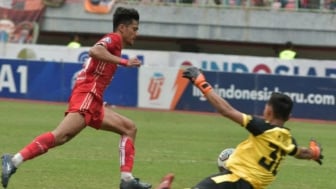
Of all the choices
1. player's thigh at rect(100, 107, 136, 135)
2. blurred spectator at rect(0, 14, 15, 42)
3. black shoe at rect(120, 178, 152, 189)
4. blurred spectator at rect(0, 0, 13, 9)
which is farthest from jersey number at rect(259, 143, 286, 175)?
blurred spectator at rect(0, 0, 13, 9)

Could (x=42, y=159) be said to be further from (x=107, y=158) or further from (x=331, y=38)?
A: (x=331, y=38)

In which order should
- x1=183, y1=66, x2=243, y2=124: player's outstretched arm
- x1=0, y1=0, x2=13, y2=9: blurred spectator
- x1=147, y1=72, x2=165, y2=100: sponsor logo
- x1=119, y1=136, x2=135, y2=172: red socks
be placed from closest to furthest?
1. x1=183, y1=66, x2=243, y2=124: player's outstretched arm
2. x1=119, y1=136, x2=135, y2=172: red socks
3. x1=147, y1=72, x2=165, y2=100: sponsor logo
4. x1=0, y1=0, x2=13, y2=9: blurred spectator

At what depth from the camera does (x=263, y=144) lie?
23.8 ft

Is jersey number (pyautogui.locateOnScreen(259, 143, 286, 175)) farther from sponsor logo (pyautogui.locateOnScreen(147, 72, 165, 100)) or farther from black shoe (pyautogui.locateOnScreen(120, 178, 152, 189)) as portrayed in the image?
sponsor logo (pyautogui.locateOnScreen(147, 72, 165, 100))

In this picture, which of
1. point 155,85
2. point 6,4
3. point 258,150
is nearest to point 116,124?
point 258,150

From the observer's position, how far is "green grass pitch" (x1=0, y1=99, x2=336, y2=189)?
440 inches

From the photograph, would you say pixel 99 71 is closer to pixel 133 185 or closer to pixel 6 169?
pixel 133 185

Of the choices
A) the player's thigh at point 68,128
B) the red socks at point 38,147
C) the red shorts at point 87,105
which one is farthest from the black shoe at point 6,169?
the red shorts at point 87,105

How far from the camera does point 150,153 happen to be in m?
14.5

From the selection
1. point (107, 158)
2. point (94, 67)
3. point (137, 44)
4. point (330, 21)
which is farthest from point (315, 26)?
point (94, 67)

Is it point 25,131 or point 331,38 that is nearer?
point 25,131

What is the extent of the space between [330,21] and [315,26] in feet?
2.27

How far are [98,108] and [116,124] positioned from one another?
32cm

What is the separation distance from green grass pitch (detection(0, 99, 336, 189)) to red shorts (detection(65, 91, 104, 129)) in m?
1.20
